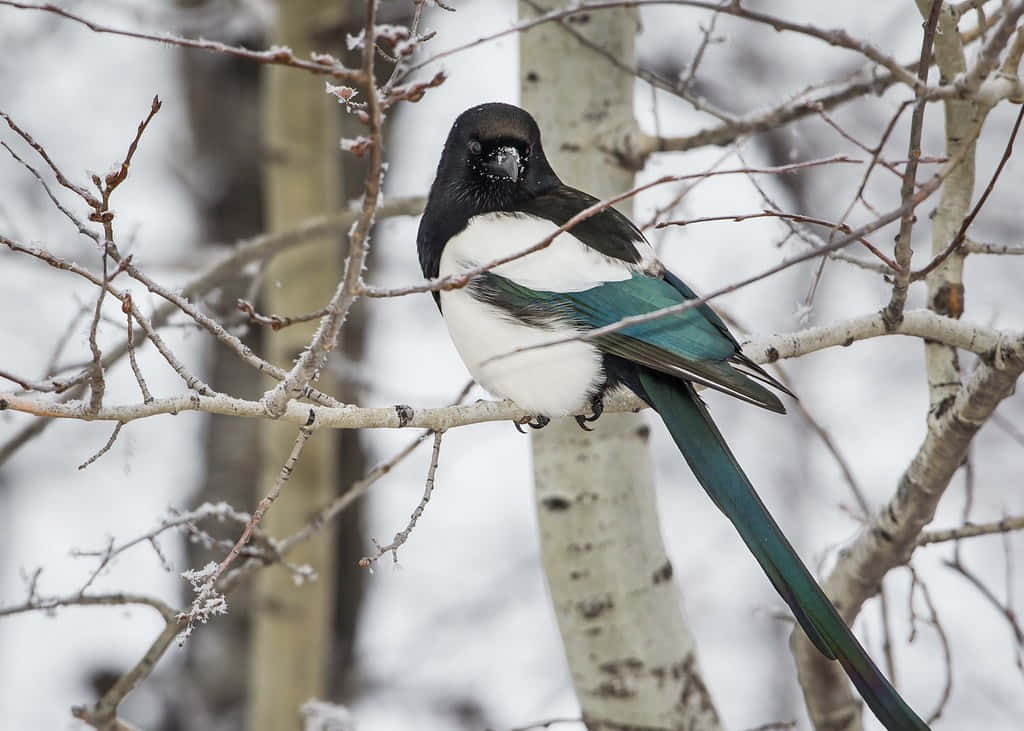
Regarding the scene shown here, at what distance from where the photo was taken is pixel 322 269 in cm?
416

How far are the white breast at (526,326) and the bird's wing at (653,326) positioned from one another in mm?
25

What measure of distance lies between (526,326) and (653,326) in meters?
0.33

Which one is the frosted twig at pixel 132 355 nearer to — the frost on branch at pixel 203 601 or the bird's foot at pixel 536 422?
the frost on branch at pixel 203 601

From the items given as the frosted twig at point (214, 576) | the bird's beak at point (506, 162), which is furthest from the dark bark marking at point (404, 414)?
the bird's beak at point (506, 162)

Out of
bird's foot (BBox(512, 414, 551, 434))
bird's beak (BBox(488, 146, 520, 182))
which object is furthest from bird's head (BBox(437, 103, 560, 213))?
bird's foot (BBox(512, 414, 551, 434))

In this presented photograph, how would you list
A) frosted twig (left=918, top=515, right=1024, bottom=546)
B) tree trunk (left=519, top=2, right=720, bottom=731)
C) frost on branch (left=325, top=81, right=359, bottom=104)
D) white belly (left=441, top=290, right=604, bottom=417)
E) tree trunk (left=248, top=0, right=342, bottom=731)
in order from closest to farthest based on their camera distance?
frost on branch (left=325, top=81, right=359, bottom=104) → frosted twig (left=918, top=515, right=1024, bottom=546) → white belly (left=441, top=290, right=604, bottom=417) → tree trunk (left=519, top=2, right=720, bottom=731) → tree trunk (left=248, top=0, right=342, bottom=731)

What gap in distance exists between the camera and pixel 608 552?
2.80m

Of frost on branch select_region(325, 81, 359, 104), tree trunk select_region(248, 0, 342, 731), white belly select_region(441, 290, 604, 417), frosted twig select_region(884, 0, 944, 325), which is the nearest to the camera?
frost on branch select_region(325, 81, 359, 104)

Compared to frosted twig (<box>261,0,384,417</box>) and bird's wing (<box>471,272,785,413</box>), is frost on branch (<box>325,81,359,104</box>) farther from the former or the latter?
bird's wing (<box>471,272,785,413</box>)

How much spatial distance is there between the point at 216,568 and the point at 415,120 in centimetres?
550

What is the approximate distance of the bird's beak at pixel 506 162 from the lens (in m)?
2.75

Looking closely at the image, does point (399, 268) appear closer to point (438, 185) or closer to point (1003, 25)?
point (438, 185)

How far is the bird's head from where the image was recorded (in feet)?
9.23

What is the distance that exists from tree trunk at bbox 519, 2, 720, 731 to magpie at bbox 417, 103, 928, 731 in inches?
6.2
